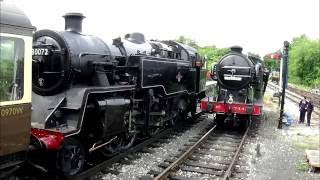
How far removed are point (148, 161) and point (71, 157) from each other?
7.97 ft

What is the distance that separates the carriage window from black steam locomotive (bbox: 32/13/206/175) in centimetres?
121

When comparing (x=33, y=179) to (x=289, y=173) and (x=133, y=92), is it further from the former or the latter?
(x=289, y=173)

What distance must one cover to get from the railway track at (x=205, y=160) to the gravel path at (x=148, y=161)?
0.79 feet

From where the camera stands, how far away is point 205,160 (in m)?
10.1

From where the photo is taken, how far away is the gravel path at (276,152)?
30.2ft

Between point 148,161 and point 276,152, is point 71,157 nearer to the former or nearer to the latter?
point 148,161

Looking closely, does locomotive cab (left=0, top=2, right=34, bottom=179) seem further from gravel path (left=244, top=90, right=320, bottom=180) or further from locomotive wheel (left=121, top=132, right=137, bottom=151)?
gravel path (left=244, top=90, right=320, bottom=180)

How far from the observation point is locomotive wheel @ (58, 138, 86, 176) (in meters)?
7.43

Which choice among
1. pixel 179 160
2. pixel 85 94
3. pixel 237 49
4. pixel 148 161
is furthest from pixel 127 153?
pixel 237 49

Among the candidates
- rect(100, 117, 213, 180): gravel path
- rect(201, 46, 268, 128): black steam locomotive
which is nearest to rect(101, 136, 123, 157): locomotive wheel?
rect(100, 117, 213, 180): gravel path

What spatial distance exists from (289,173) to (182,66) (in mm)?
5797

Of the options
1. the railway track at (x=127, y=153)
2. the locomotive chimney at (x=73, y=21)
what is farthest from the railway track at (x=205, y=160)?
the locomotive chimney at (x=73, y=21)

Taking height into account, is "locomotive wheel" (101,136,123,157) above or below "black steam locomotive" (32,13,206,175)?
→ below

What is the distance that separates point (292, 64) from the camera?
6781cm
